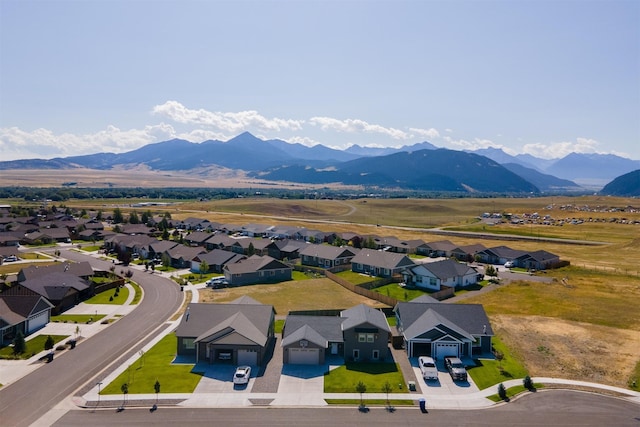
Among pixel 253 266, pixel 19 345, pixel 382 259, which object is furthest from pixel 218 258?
pixel 19 345

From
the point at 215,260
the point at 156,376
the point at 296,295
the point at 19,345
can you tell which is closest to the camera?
the point at 156,376

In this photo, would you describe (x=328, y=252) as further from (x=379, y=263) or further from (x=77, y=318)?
(x=77, y=318)

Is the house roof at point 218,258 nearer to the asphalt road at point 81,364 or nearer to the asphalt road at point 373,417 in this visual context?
the asphalt road at point 81,364

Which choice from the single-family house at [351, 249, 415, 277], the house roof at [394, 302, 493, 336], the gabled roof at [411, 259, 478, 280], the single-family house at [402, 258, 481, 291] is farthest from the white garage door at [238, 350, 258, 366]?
the single-family house at [351, 249, 415, 277]

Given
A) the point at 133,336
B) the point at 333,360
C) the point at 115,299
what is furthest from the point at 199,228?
the point at 333,360

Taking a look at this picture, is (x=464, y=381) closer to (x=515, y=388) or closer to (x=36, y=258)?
(x=515, y=388)

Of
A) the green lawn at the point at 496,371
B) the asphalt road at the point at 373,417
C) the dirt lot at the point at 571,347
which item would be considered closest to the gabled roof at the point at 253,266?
the dirt lot at the point at 571,347
